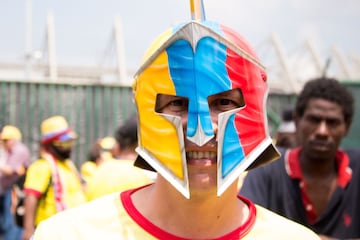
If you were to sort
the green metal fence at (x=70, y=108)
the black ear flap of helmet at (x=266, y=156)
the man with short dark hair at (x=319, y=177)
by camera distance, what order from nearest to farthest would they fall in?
1. the black ear flap of helmet at (x=266, y=156)
2. the man with short dark hair at (x=319, y=177)
3. the green metal fence at (x=70, y=108)

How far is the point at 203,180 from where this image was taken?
1821mm

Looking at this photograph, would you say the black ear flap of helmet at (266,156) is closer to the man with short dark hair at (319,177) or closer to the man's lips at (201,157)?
the man's lips at (201,157)

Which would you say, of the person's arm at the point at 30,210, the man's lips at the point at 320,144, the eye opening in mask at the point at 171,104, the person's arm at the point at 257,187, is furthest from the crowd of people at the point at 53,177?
the man's lips at the point at 320,144

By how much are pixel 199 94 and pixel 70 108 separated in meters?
8.32

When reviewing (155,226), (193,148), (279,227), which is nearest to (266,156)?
(279,227)

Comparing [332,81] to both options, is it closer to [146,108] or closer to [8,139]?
[146,108]

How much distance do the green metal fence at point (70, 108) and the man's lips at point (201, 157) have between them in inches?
319

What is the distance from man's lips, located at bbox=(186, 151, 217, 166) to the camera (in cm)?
185

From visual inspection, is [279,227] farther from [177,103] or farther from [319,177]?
[319,177]

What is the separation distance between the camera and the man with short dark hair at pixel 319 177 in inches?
126

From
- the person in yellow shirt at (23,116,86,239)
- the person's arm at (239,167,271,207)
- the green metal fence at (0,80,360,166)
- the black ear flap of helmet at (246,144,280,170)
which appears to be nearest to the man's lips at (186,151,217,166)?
the black ear flap of helmet at (246,144,280,170)

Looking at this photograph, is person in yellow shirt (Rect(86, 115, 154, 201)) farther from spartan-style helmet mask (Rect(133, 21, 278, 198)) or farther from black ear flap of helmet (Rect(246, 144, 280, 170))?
spartan-style helmet mask (Rect(133, 21, 278, 198))

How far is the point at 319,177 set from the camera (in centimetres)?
337

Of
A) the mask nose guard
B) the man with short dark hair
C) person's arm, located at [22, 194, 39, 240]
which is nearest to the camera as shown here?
the mask nose guard
